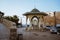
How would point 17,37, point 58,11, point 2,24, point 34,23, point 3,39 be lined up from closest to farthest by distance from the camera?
point 3,39 < point 17,37 < point 2,24 < point 34,23 < point 58,11

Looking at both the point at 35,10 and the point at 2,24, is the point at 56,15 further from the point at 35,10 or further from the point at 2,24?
the point at 2,24

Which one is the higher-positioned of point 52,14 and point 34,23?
point 52,14

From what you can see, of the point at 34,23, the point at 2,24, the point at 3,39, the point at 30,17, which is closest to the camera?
the point at 3,39

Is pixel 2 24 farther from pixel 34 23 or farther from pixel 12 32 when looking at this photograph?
pixel 34 23

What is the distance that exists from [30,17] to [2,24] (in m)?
5.97

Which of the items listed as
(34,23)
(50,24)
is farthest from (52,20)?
(34,23)

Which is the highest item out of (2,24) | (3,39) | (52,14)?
(52,14)

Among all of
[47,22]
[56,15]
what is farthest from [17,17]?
[56,15]

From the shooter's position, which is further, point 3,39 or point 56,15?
point 56,15

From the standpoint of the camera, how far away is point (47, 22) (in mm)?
23078

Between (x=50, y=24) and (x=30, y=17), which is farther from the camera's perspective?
(x=50, y=24)

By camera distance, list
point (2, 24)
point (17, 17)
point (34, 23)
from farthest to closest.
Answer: point (17, 17), point (34, 23), point (2, 24)

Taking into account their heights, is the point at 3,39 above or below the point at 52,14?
below

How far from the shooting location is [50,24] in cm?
2272
